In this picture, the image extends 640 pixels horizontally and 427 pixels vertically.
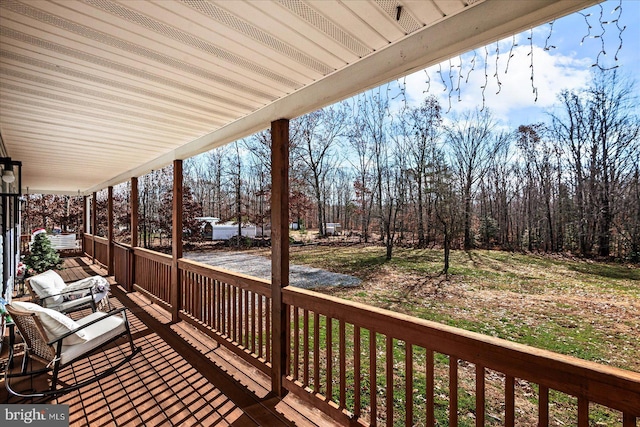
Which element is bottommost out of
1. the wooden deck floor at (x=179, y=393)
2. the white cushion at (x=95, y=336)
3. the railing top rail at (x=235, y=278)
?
the wooden deck floor at (x=179, y=393)

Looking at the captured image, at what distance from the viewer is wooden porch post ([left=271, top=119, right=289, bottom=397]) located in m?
2.61

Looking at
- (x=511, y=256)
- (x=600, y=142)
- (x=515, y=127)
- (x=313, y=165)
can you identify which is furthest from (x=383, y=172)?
(x=600, y=142)

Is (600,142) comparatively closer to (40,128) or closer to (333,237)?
(333,237)

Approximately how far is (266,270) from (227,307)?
24.6 ft

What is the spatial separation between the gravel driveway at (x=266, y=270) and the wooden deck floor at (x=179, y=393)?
6.24m

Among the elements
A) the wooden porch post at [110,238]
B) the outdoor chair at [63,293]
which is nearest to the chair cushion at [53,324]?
the outdoor chair at [63,293]

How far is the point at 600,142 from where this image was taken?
23.6ft

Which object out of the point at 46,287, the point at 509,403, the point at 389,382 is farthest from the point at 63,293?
the point at 509,403

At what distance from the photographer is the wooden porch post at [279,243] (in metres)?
2.61

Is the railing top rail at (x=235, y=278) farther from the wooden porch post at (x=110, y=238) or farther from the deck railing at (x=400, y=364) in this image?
the wooden porch post at (x=110, y=238)

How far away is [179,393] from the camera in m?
2.61

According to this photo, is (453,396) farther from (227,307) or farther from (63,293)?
(63,293)

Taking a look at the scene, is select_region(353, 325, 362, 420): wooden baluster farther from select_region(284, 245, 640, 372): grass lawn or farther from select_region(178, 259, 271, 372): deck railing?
select_region(284, 245, 640, 372): grass lawn

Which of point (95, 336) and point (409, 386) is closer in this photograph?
point (409, 386)
